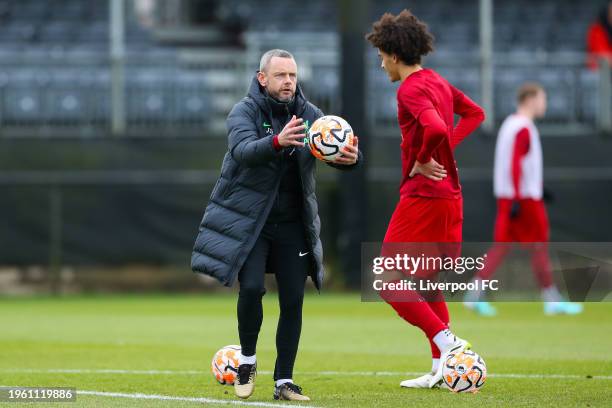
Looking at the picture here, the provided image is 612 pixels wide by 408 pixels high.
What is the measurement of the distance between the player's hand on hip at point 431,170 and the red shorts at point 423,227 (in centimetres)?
15

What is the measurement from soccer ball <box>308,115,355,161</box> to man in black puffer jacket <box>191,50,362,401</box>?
57 mm

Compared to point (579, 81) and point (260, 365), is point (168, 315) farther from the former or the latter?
point (579, 81)

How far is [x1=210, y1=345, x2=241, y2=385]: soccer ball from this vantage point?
25.2 ft

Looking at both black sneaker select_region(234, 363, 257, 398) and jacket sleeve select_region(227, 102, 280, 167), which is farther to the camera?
black sneaker select_region(234, 363, 257, 398)

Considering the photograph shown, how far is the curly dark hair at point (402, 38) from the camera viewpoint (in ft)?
24.4

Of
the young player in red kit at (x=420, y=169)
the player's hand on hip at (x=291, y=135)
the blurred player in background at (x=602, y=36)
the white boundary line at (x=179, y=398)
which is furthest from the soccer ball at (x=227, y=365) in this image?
the blurred player in background at (x=602, y=36)

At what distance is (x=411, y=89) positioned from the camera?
288 inches

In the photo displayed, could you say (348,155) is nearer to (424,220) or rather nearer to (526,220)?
(424,220)

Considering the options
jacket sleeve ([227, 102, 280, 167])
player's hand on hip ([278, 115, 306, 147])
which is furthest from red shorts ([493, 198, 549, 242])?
player's hand on hip ([278, 115, 306, 147])

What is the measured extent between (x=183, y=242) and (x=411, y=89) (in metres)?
10.6

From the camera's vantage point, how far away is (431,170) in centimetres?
739

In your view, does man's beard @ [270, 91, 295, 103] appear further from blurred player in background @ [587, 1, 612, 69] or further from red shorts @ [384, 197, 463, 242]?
blurred player in background @ [587, 1, 612, 69]

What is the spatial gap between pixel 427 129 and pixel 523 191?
21.9 ft

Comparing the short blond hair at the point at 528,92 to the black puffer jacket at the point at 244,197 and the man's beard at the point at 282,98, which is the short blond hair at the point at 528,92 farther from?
the man's beard at the point at 282,98
